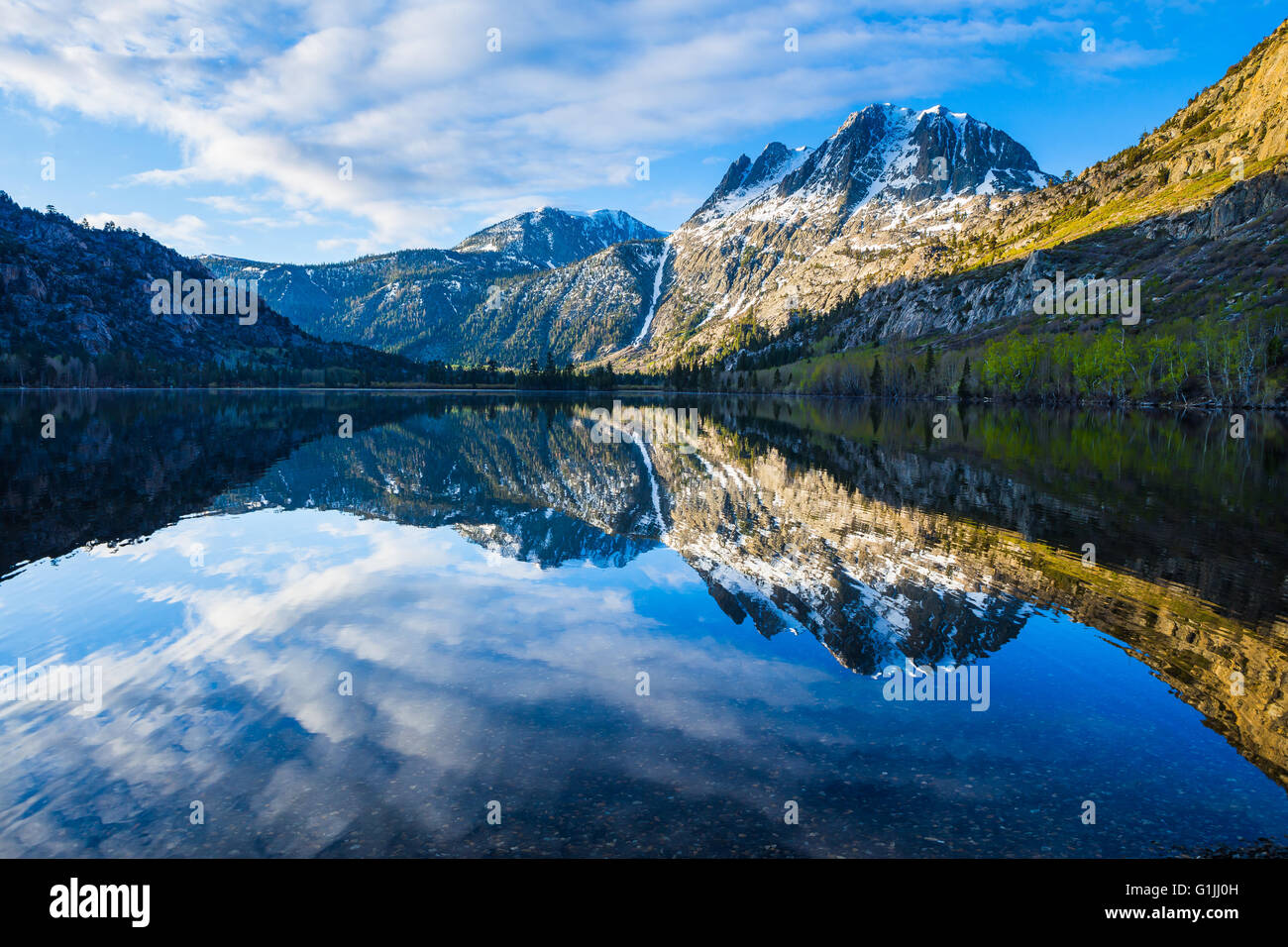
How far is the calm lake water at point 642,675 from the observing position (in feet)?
33.4

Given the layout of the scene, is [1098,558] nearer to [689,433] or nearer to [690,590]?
[690,590]

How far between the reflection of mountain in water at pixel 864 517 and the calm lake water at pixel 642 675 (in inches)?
9.2

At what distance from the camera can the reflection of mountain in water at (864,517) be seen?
1867cm

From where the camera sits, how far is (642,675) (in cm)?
1588

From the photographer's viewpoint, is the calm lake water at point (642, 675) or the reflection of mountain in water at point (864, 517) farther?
the reflection of mountain in water at point (864, 517)

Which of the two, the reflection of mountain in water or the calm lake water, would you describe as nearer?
the calm lake water

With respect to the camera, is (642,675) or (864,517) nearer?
(642,675)

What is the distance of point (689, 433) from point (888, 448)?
26.6m

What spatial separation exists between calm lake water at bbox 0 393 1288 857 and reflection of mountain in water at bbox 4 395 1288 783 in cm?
23

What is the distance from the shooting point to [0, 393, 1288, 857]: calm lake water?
10195mm

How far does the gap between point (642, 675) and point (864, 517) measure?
20350 mm

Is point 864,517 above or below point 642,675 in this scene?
above
